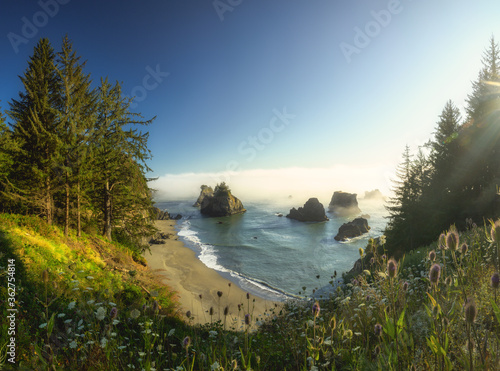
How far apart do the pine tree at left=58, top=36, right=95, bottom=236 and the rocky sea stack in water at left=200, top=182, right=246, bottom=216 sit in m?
65.7

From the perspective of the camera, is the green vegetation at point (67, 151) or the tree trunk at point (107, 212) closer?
the green vegetation at point (67, 151)

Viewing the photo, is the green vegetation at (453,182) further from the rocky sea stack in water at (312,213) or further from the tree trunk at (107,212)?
the rocky sea stack in water at (312,213)

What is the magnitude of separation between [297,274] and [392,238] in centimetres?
1052

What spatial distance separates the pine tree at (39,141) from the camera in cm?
1218

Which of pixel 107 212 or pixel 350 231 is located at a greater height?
pixel 107 212

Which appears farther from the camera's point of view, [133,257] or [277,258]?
[277,258]

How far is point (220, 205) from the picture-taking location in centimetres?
8050

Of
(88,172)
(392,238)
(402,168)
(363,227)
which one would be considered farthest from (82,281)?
(363,227)

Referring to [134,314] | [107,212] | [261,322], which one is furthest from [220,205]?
[134,314]

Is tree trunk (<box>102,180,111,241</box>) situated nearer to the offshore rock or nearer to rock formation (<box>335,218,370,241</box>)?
rock formation (<box>335,218,370,241</box>)

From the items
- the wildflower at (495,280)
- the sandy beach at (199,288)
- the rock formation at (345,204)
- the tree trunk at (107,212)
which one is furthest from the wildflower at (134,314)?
the rock formation at (345,204)

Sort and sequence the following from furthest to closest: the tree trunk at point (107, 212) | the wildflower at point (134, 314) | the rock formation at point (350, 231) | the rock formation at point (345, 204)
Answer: the rock formation at point (345, 204)
the rock formation at point (350, 231)
the tree trunk at point (107, 212)
the wildflower at point (134, 314)

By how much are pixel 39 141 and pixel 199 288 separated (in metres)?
15.0

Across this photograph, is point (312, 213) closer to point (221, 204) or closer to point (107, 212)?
point (221, 204)
